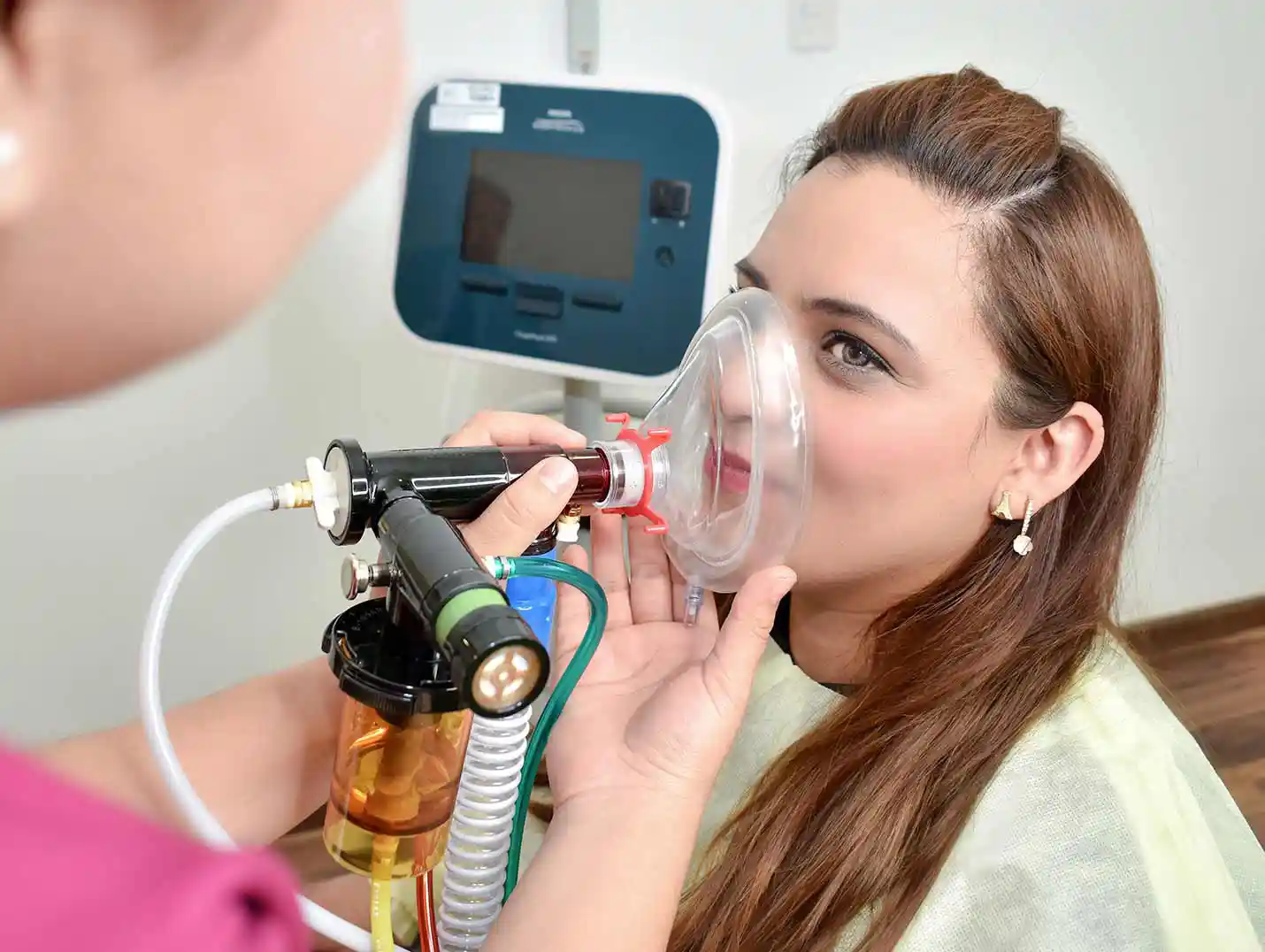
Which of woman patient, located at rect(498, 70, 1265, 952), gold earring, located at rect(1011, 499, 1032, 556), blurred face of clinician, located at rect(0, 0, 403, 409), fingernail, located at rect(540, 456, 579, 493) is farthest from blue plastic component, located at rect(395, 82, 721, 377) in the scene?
blurred face of clinician, located at rect(0, 0, 403, 409)

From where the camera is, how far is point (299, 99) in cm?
30

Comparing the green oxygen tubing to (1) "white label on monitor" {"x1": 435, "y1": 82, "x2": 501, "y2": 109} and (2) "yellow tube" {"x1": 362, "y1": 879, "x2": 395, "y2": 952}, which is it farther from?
(1) "white label on monitor" {"x1": 435, "y1": 82, "x2": 501, "y2": 109}

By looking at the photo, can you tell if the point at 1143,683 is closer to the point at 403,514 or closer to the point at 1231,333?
the point at 403,514

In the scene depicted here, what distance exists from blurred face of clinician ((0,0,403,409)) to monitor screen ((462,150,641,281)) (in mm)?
1052

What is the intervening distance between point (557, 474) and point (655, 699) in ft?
0.75

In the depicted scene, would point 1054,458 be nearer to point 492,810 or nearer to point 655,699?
point 655,699

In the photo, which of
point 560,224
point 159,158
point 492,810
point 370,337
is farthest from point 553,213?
point 159,158

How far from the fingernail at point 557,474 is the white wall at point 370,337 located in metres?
0.79

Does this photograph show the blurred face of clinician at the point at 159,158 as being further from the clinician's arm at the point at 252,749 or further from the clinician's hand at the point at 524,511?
the clinician's arm at the point at 252,749

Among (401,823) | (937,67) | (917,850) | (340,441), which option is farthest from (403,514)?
(937,67)

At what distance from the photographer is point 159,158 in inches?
11.1

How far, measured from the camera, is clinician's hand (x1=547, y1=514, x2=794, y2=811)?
33.0 inches

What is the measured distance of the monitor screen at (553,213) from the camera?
135 centimetres

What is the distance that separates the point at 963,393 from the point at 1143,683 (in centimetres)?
35
